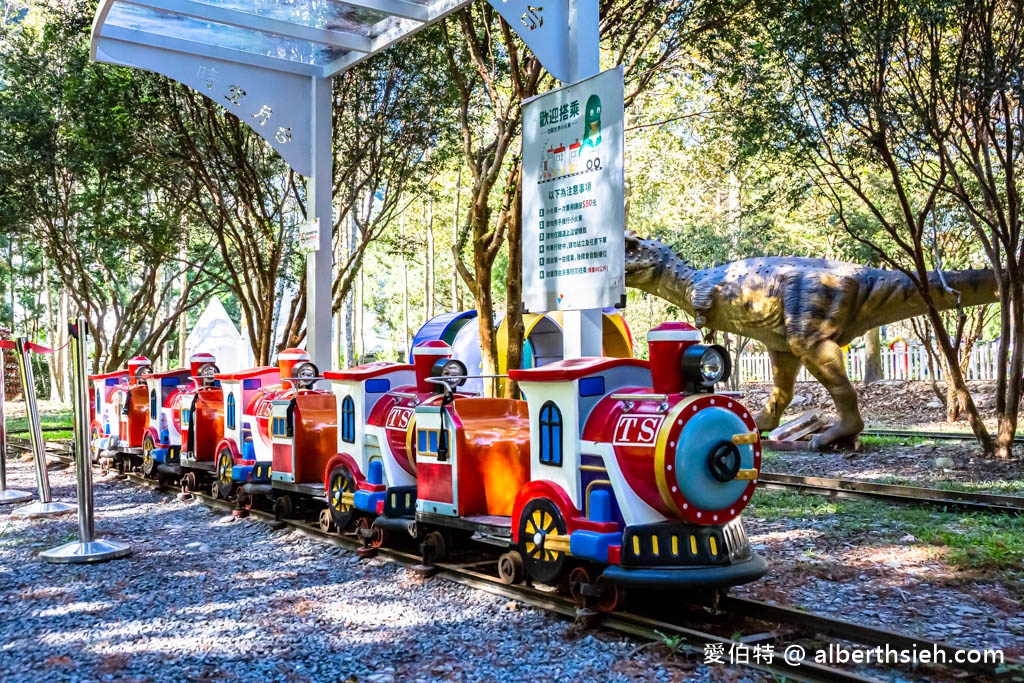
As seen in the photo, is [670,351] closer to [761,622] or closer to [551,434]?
[551,434]

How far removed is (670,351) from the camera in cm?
505

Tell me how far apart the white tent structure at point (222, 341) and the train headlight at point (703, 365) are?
30.8m

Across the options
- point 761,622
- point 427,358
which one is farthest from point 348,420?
point 761,622

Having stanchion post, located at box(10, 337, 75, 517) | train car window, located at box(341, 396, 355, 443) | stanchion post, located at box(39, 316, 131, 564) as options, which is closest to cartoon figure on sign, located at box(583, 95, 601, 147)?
train car window, located at box(341, 396, 355, 443)

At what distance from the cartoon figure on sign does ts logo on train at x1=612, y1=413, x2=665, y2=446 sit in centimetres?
213

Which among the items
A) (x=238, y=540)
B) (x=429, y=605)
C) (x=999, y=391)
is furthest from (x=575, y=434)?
(x=999, y=391)

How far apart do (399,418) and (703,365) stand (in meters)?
2.82

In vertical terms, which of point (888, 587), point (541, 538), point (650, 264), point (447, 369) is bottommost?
point (888, 587)

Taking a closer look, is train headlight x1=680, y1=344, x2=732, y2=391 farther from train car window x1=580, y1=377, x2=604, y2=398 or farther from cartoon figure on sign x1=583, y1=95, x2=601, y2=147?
cartoon figure on sign x1=583, y1=95, x2=601, y2=147

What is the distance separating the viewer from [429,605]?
222 inches

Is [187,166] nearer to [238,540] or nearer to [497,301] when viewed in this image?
[238,540]

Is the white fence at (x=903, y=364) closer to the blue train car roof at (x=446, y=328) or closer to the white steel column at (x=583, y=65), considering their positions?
the blue train car roof at (x=446, y=328)

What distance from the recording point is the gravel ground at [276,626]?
4.46 metres

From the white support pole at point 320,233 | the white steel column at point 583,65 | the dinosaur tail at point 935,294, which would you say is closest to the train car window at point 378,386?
the white steel column at point 583,65
